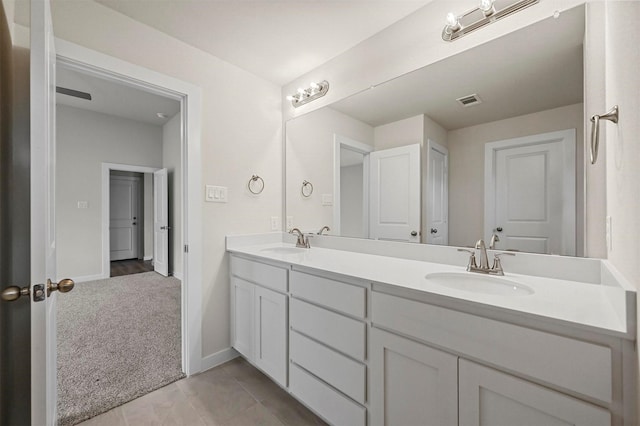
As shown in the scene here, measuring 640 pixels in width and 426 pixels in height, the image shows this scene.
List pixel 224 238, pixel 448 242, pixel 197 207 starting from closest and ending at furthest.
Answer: pixel 448 242 < pixel 197 207 < pixel 224 238

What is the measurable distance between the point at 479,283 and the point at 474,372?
1.54 ft

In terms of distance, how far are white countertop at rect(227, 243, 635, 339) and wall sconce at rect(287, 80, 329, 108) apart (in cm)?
137

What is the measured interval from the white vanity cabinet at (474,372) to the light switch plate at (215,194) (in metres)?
1.45

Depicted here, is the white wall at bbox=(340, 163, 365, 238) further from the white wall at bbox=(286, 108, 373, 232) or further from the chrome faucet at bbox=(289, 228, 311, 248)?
the chrome faucet at bbox=(289, 228, 311, 248)

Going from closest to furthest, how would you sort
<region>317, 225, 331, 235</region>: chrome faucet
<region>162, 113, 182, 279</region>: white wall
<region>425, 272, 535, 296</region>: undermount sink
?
<region>425, 272, 535, 296</region>: undermount sink
<region>317, 225, 331, 235</region>: chrome faucet
<region>162, 113, 182, 279</region>: white wall

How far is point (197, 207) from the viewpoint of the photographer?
194 centimetres

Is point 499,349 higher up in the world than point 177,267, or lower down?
higher up

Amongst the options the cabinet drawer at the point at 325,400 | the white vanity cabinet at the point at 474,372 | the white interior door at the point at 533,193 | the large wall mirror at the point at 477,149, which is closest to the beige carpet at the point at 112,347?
the cabinet drawer at the point at 325,400

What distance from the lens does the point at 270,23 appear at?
68.7 inches

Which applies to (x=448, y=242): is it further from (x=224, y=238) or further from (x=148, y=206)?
(x=148, y=206)

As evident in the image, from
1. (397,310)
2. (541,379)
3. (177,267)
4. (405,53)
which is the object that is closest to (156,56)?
(405,53)

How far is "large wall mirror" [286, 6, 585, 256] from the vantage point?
3.89 feet

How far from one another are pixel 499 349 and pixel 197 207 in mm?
1860

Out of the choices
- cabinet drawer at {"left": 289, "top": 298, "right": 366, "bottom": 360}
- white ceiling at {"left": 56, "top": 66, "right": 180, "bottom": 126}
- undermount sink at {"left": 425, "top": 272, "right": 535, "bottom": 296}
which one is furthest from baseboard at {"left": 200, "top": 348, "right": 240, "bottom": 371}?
white ceiling at {"left": 56, "top": 66, "right": 180, "bottom": 126}
